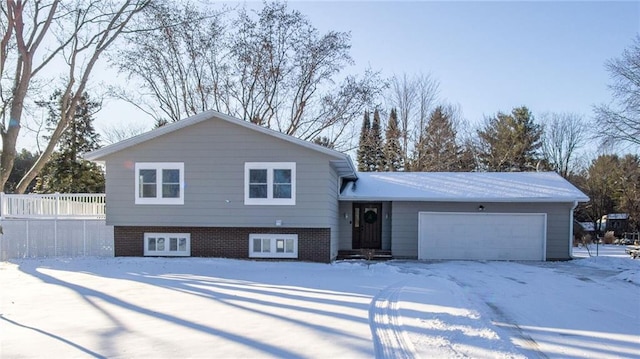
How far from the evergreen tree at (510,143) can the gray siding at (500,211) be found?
19747 mm

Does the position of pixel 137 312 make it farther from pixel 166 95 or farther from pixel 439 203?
pixel 166 95

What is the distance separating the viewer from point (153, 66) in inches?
1033

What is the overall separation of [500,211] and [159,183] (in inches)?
433

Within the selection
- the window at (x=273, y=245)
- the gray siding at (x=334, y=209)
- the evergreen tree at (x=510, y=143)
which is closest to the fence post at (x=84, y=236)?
the window at (x=273, y=245)

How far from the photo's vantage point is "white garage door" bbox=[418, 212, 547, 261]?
16328 mm

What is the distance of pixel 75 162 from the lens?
32.7m

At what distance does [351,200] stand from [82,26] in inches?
574

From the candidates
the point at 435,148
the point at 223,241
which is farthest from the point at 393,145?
the point at 223,241

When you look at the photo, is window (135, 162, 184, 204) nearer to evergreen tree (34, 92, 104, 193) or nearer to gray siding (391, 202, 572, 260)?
gray siding (391, 202, 572, 260)

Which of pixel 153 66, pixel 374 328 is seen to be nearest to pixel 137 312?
pixel 374 328

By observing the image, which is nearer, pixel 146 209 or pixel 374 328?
pixel 374 328

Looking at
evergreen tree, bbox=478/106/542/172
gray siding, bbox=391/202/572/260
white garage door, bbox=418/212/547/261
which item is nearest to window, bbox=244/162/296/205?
gray siding, bbox=391/202/572/260

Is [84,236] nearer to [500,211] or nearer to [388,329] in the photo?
[388,329]

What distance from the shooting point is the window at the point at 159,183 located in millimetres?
14711
